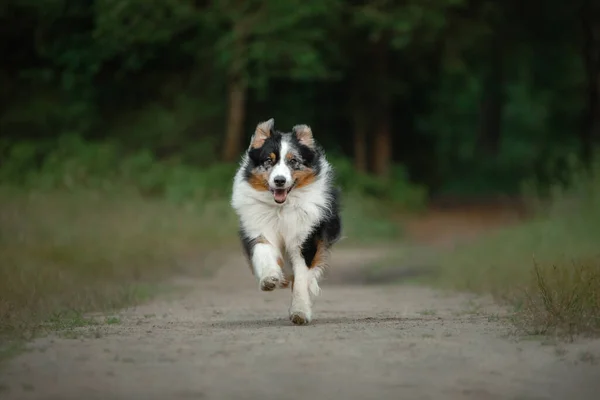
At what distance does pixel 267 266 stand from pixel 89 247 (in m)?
7.16

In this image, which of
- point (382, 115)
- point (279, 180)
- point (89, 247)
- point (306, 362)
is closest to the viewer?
point (306, 362)

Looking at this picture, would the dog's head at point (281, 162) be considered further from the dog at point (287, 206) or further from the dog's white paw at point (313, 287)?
the dog's white paw at point (313, 287)

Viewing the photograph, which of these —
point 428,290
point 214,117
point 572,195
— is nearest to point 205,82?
point 214,117

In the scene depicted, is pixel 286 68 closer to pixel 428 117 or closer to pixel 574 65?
pixel 428 117

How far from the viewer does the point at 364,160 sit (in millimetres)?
32281

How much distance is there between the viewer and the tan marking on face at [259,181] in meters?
A: 10.4

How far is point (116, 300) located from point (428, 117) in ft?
78.1

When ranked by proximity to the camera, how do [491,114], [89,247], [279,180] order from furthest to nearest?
[491,114] → [89,247] → [279,180]

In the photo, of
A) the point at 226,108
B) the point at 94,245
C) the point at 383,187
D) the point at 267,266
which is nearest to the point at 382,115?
the point at 383,187

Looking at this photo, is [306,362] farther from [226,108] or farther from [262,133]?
[226,108]

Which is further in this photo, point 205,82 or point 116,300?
point 205,82

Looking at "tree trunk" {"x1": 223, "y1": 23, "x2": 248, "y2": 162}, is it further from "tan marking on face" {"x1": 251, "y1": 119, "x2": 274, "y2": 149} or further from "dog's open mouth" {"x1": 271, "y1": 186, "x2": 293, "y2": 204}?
"dog's open mouth" {"x1": 271, "y1": 186, "x2": 293, "y2": 204}

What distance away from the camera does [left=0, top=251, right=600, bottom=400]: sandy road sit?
6621 mm

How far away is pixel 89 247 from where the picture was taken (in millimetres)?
16453
